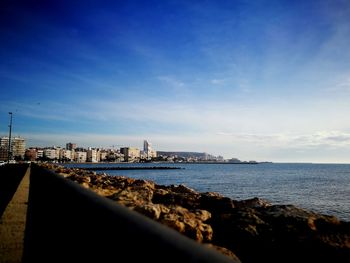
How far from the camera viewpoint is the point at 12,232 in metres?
6.50

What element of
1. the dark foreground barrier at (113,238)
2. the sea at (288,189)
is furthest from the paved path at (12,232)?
the sea at (288,189)

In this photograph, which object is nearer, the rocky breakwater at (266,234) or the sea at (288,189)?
the rocky breakwater at (266,234)

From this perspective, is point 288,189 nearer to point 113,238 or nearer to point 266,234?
point 266,234

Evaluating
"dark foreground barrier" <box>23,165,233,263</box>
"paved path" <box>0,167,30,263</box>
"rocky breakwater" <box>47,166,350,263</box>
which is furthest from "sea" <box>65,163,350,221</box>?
"dark foreground barrier" <box>23,165,233,263</box>

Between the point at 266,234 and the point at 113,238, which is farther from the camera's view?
the point at 266,234

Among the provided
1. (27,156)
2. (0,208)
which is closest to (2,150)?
(27,156)

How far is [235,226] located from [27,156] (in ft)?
658

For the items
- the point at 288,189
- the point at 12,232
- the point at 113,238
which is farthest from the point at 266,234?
the point at 288,189

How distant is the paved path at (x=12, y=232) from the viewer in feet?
Answer: 16.3

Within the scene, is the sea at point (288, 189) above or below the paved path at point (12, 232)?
below

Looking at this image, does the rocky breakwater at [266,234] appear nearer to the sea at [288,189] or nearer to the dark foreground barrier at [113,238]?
the dark foreground barrier at [113,238]

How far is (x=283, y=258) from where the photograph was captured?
5.20 metres

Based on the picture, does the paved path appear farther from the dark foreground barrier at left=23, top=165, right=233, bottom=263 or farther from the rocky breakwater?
the dark foreground barrier at left=23, top=165, right=233, bottom=263

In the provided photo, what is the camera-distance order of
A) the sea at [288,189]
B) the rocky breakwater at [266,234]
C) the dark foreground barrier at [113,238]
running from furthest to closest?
the sea at [288,189] → the rocky breakwater at [266,234] → the dark foreground barrier at [113,238]
